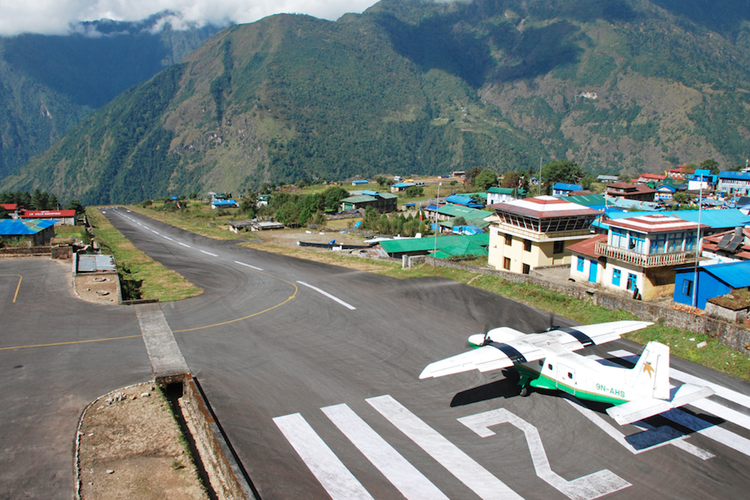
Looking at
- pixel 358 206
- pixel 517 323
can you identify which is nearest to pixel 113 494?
pixel 517 323

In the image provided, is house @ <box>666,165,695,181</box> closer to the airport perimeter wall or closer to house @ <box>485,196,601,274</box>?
house @ <box>485,196,601,274</box>

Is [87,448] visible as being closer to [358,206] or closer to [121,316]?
[121,316]

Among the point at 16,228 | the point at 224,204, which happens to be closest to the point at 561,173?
the point at 224,204

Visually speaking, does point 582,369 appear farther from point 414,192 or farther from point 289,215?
point 414,192

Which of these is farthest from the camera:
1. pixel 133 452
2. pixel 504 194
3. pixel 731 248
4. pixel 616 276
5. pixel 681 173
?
pixel 681 173

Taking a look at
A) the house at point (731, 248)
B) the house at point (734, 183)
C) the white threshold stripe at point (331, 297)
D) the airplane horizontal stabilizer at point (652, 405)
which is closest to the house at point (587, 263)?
the house at point (731, 248)

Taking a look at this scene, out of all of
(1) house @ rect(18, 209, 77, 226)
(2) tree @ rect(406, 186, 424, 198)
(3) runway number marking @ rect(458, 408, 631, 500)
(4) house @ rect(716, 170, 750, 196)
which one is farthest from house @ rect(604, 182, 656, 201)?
(1) house @ rect(18, 209, 77, 226)
